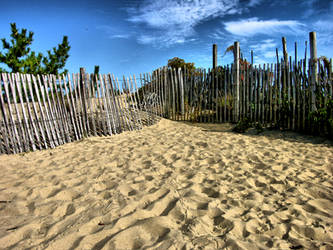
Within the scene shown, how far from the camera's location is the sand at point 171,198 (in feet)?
5.88

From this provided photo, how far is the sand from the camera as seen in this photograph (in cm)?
179

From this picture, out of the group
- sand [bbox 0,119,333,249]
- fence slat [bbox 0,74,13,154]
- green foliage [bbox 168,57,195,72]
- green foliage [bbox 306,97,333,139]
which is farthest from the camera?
green foliage [bbox 168,57,195,72]

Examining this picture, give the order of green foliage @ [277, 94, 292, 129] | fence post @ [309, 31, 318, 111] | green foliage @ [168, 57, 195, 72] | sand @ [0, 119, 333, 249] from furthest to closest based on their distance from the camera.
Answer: green foliage @ [168, 57, 195, 72], green foliage @ [277, 94, 292, 129], fence post @ [309, 31, 318, 111], sand @ [0, 119, 333, 249]

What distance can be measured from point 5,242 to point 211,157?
9.62 ft

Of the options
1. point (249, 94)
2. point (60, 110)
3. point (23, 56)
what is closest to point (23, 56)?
point (23, 56)

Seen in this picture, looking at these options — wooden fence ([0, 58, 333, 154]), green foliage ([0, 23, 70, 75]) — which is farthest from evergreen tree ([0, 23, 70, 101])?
wooden fence ([0, 58, 333, 154])

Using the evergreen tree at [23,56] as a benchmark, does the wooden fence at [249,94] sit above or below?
below

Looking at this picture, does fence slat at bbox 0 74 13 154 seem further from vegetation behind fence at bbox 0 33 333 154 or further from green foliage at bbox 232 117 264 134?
green foliage at bbox 232 117 264 134

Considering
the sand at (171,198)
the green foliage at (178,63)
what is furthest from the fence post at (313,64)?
the green foliage at (178,63)

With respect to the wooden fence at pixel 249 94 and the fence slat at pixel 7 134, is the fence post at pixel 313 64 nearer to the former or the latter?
the wooden fence at pixel 249 94

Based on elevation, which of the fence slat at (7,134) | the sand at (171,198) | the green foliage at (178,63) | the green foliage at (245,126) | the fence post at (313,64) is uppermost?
the green foliage at (178,63)

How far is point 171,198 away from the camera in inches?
94.5

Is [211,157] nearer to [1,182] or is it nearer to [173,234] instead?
[173,234]

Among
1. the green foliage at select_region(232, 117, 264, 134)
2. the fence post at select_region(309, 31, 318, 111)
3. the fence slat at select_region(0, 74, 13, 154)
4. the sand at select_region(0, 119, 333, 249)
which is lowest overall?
the sand at select_region(0, 119, 333, 249)
